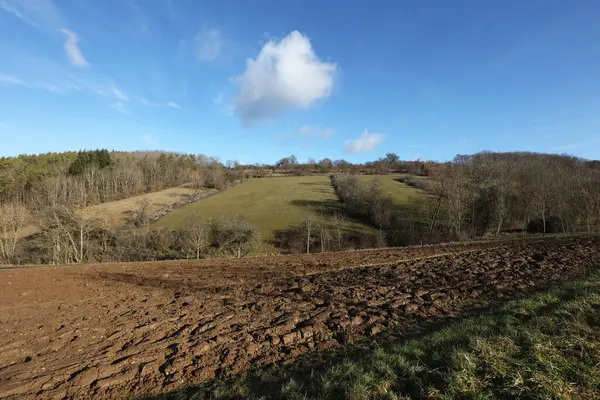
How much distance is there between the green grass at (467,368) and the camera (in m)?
3.89

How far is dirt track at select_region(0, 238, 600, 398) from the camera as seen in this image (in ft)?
19.5

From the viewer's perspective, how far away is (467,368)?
4.28 m

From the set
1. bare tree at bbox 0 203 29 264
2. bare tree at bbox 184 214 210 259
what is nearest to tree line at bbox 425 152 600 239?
bare tree at bbox 184 214 210 259

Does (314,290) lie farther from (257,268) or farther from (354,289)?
(257,268)

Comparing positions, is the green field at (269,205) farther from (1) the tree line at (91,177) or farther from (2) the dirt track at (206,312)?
(2) the dirt track at (206,312)

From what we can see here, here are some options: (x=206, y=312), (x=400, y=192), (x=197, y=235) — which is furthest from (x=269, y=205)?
(x=206, y=312)

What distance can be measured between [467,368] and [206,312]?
7093 mm

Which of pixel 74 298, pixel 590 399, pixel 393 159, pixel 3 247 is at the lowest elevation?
pixel 3 247

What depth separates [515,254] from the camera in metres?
16.7

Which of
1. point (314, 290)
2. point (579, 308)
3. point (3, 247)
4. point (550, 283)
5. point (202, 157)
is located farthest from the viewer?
point (202, 157)

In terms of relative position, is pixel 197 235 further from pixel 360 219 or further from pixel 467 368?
pixel 467 368

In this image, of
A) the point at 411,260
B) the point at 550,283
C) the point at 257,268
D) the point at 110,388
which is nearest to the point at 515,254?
the point at 411,260

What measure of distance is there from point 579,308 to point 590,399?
3236 mm

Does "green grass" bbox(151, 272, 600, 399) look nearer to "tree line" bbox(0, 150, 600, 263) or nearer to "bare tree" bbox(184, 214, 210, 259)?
"tree line" bbox(0, 150, 600, 263)
